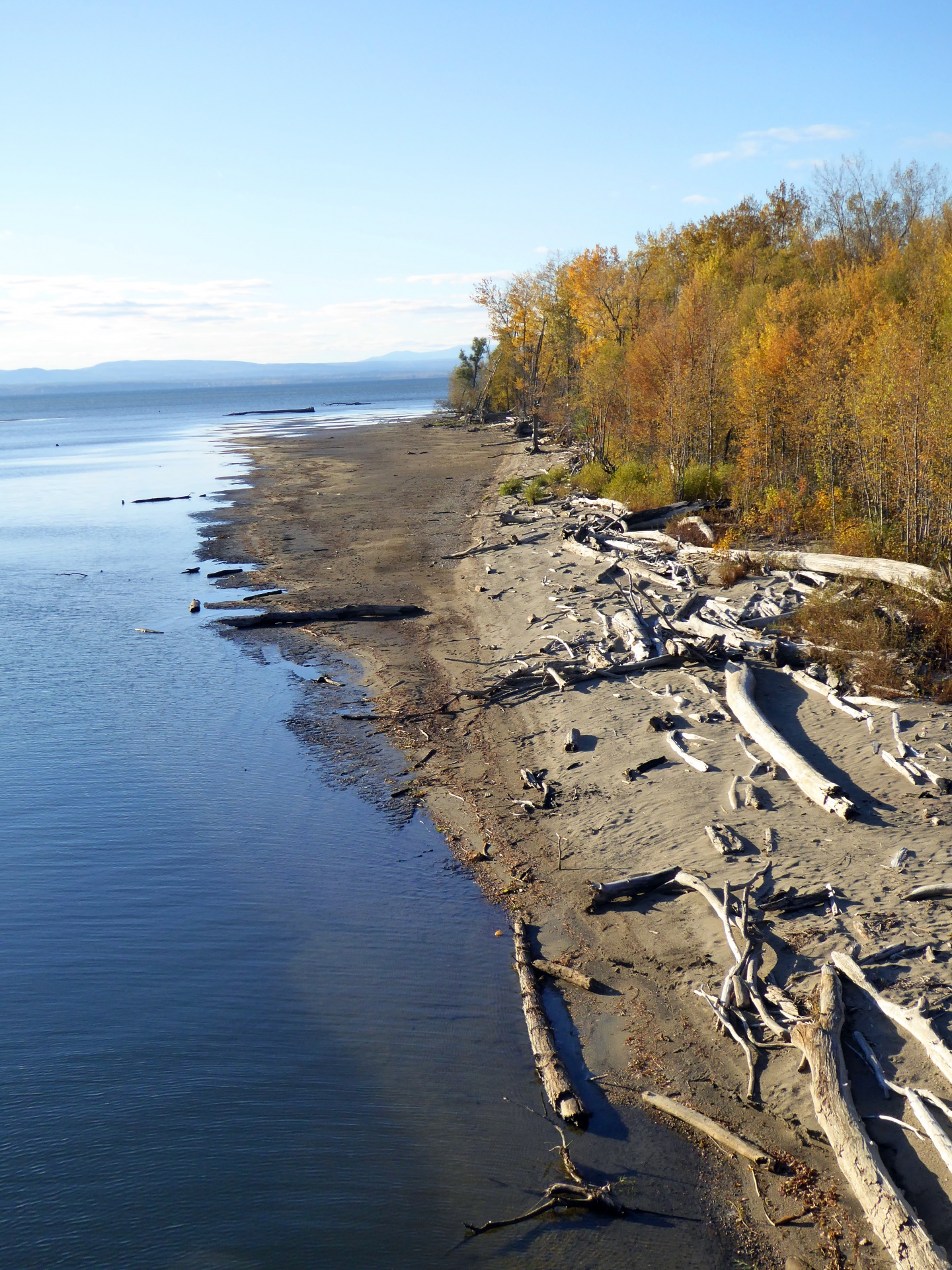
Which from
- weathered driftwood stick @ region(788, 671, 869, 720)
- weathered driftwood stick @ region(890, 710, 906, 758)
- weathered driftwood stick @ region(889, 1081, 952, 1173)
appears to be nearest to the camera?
weathered driftwood stick @ region(889, 1081, 952, 1173)

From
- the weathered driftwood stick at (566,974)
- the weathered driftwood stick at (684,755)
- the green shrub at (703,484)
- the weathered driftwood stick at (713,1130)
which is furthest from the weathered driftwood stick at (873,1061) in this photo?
the green shrub at (703,484)

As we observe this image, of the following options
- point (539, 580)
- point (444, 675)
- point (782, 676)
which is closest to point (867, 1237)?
point (782, 676)

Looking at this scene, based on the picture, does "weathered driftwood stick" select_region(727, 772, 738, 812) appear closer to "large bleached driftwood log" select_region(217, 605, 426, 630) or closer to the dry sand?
the dry sand

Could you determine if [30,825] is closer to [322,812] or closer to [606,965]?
[322,812]

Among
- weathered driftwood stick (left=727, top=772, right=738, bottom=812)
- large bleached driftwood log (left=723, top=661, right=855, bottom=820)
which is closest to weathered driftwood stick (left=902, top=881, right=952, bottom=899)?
large bleached driftwood log (left=723, top=661, right=855, bottom=820)

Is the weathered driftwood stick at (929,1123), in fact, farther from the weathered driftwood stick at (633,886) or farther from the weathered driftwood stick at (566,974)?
the weathered driftwood stick at (633,886)
